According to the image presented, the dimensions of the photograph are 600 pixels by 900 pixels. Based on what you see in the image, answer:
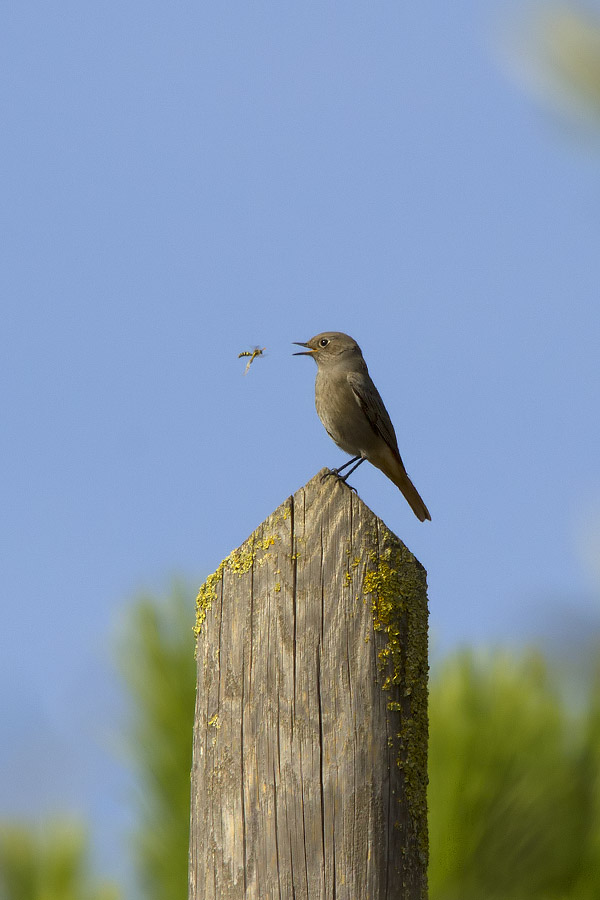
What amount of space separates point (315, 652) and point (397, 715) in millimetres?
309

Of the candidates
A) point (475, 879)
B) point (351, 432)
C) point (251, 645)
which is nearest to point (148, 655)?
point (351, 432)

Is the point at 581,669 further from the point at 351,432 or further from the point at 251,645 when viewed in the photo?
the point at 251,645

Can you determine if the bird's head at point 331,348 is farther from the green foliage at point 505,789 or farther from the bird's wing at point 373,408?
the green foliage at point 505,789

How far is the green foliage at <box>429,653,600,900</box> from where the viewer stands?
7.57 m

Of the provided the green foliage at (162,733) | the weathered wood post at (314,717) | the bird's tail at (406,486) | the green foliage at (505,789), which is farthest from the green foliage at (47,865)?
the weathered wood post at (314,717)

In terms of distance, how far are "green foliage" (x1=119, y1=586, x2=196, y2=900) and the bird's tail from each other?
1655 millimetres

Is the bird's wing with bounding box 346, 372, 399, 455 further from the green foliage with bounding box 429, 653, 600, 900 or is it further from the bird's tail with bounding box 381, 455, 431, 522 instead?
the green foliage with bounding box 429, 653, 600, 900

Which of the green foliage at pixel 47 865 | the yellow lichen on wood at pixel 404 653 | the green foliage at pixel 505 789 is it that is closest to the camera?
the yellow lichen on wood at pixel 404 653

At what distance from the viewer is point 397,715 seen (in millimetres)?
3242

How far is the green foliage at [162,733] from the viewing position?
7285 millimetres

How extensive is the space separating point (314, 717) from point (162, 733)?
457cm

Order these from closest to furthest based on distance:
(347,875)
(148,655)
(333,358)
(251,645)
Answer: (347,875)
(251,645)
(333,358)
(148,655)

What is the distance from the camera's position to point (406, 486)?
6793 millimetres

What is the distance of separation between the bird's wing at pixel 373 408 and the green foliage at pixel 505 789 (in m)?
2.09
